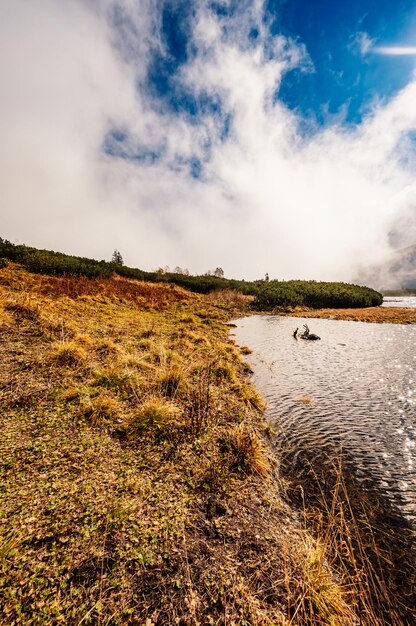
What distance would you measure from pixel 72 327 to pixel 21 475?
711cm

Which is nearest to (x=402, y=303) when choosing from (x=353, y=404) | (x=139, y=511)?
(x=353, y=404)

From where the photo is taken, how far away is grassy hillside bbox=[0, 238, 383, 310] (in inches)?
992

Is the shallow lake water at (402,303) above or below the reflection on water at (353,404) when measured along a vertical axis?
above

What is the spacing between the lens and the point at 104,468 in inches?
156

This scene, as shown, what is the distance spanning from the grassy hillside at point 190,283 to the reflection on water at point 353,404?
2186 cm

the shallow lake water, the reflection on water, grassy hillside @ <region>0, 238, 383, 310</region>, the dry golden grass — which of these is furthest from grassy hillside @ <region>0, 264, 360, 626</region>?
the shallow lake water

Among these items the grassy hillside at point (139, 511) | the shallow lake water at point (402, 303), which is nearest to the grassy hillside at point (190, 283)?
the shallow lake water at point (402, 303)

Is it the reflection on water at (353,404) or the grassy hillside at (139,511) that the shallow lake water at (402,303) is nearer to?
the reflection on water at (353,404)

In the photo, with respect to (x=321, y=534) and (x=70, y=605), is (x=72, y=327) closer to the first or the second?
(x=70, y=605)

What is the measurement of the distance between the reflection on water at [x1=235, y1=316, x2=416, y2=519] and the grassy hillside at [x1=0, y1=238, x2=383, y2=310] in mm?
21857

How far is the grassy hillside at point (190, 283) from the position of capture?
25198mm

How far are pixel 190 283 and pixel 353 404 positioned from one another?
136 feet

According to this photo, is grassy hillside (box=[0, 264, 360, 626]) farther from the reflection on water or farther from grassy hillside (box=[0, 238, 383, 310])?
grassy hillside (box=[0, 238, 383, 310])

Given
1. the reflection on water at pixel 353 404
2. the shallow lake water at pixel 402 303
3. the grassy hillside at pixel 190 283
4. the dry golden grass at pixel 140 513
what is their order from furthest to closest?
the shallow lake water at pixel 402 303
the grassy hillside at pixel 190 283
the reflection on water at pixel 353 404
the dry golden grass at pixel 140 513
